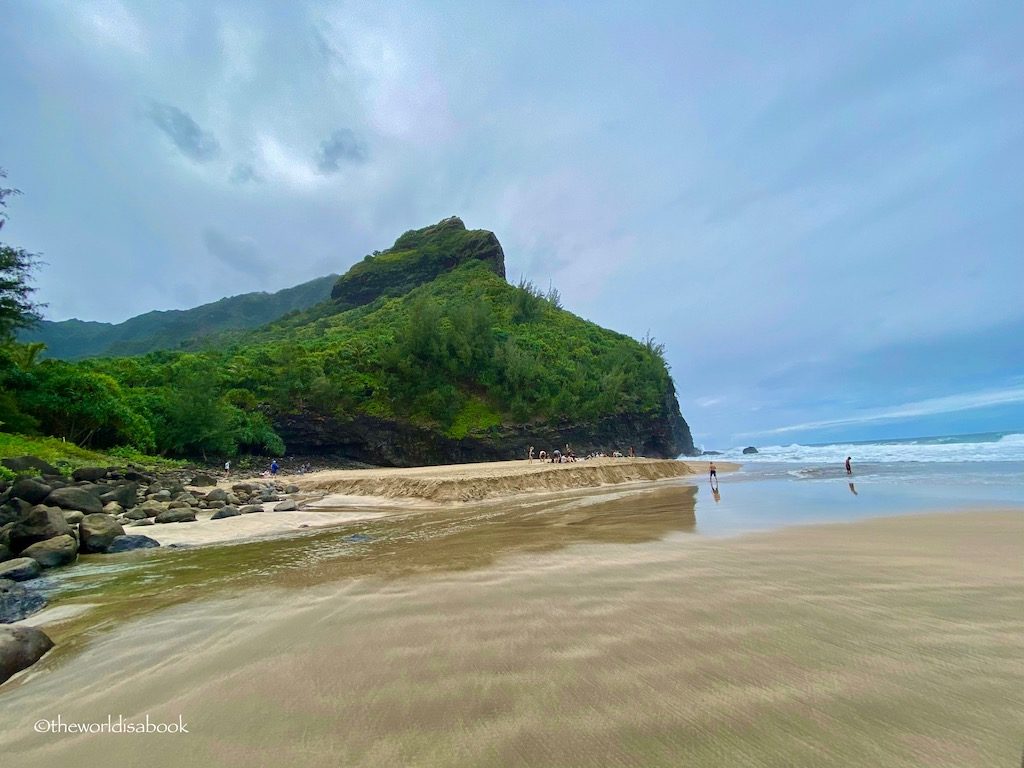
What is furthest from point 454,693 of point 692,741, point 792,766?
point 792,766

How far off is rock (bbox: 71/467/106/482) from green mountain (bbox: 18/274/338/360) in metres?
110

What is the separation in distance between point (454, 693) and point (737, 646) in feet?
5.98

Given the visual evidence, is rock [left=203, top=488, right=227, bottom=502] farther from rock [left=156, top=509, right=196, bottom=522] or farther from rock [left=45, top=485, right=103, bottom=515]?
rock [left=45, top=485, right=103, bottom=515]

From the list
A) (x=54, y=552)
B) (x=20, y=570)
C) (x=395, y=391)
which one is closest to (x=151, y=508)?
(x=54, y=552)

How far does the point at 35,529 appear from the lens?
7.59 metres

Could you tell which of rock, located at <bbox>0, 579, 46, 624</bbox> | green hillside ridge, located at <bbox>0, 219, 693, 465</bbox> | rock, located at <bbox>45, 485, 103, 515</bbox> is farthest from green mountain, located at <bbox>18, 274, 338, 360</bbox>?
rock, located at <bbox>0, 579, 46, 624</bbox>

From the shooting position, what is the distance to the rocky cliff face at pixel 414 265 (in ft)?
280

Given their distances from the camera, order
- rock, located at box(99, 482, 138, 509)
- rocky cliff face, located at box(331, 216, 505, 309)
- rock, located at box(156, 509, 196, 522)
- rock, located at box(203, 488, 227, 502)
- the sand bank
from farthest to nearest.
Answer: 1. rocky cliff face, located at box(331, 216, 505, 309)
2. the sand bank
3. rock, located at box(203, 488, 227, 502)
4. rock, located at box(99, 482, 138, 509)
5. rock, located at box(156, 509, 196, 522)

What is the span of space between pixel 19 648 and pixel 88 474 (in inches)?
576

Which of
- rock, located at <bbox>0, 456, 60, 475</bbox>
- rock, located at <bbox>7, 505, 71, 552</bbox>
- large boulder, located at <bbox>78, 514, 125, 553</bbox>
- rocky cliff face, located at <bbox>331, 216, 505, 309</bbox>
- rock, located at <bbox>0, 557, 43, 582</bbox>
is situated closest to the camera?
rock, located at <bbox>0, 557, 43, 582</bbox>

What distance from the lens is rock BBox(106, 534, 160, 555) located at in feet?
26.8

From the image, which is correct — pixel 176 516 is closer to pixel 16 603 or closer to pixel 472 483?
pixel 16 603

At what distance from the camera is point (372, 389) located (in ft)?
143

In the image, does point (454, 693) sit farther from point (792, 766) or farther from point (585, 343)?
point (585, 343)
